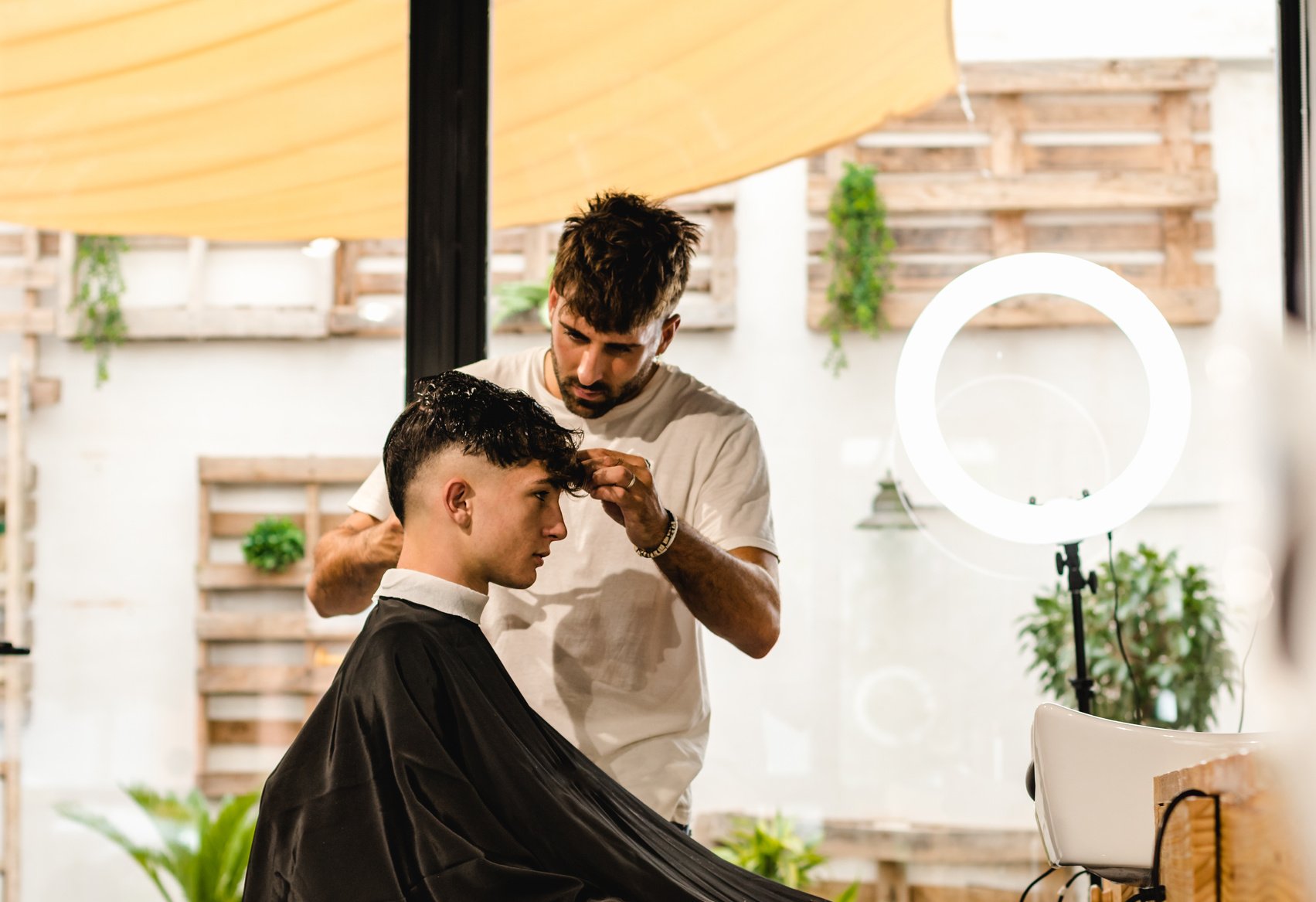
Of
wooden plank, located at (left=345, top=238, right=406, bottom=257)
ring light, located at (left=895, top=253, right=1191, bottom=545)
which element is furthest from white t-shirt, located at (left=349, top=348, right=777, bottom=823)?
wooden plank, located at (left=345, top=238, right=406, bottom=257)

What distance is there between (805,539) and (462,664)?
1486 millimetres

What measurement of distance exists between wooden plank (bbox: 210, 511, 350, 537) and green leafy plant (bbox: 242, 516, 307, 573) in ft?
0.04

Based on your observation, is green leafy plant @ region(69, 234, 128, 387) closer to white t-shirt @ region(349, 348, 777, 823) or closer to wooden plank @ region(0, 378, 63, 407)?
wooden plank @ region(0, 378, 63, 407)

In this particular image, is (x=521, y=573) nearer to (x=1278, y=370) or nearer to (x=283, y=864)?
(x=283, y=864)

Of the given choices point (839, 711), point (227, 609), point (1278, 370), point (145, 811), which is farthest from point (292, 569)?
point (1278, 370)

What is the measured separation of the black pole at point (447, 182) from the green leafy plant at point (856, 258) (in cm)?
90

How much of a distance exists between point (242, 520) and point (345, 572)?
1.03m

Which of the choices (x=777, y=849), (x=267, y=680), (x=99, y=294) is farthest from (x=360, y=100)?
(x=777, y=849)

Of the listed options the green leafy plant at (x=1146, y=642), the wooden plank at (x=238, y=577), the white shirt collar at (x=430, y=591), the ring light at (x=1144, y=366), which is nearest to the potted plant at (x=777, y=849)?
the green leafy plant at (x=1146, y=642)

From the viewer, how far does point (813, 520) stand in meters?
2.94

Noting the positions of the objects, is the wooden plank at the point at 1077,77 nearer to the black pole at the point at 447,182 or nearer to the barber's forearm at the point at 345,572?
the black pole at the point at 447,182

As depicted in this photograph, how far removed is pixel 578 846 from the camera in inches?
58.7

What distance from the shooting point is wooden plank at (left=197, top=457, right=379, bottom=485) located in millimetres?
2875

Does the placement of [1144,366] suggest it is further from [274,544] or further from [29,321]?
[29,321]
